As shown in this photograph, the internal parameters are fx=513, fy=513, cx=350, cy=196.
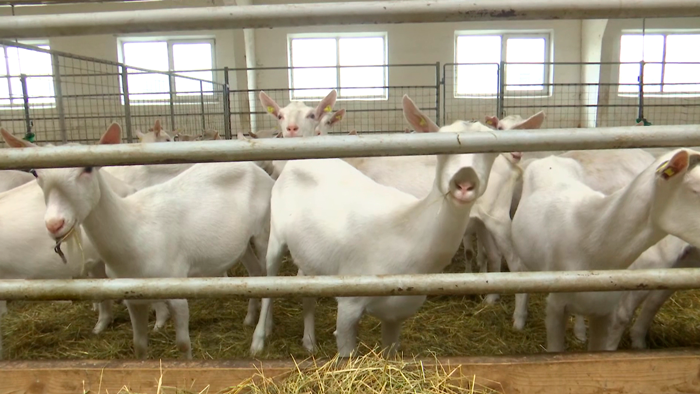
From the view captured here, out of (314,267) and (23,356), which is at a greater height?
(314,267)

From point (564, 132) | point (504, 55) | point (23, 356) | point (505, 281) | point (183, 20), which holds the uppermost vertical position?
point (504, 55)

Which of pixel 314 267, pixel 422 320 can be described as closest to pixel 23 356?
pixel 314 267

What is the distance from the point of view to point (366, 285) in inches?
70.1

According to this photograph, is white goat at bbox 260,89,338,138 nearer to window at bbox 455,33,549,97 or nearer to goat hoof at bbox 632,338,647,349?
goat hoof at bbox 632,338,647,349

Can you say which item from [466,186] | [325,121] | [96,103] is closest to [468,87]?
[325,121]

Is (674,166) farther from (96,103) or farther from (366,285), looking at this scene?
(96,103)

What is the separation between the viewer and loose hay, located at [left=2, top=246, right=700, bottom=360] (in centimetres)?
335

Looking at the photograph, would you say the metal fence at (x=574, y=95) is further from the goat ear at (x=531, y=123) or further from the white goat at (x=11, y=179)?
the goat ear at (x=531, y=123)

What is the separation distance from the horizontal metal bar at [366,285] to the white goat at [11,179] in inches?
135

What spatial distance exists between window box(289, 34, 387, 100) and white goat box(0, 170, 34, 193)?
8258mm

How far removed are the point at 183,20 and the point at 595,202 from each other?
6.66 feet

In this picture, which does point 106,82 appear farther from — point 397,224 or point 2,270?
point 397,224

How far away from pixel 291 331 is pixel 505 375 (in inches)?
87.8

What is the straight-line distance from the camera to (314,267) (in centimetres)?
284
